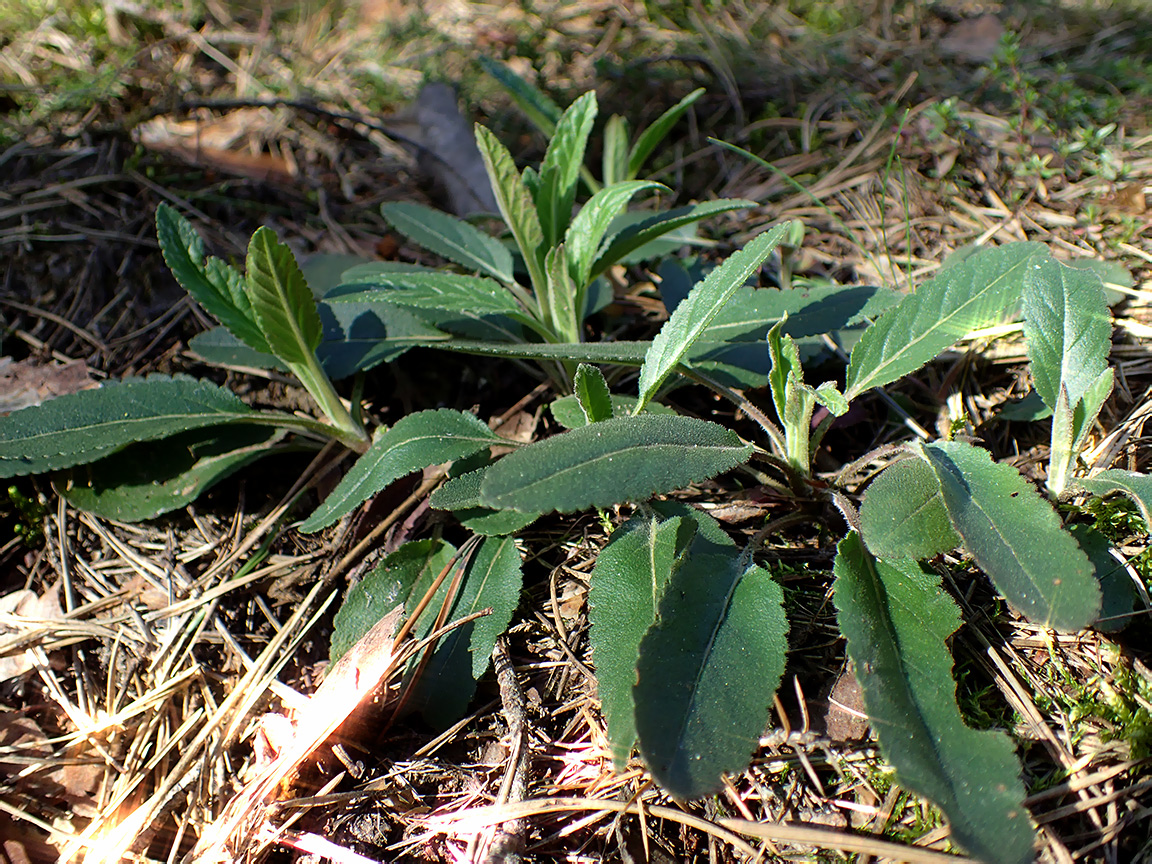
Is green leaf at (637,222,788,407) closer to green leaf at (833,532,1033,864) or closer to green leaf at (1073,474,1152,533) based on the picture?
green leaf at (833,532,1033,864)

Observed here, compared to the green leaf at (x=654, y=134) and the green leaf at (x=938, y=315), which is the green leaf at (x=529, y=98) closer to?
the green leaf at (x=654, y=134)

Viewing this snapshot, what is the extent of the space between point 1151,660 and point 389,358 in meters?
1.68

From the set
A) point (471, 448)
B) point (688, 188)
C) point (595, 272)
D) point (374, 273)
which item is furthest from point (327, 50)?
point (471, 448)

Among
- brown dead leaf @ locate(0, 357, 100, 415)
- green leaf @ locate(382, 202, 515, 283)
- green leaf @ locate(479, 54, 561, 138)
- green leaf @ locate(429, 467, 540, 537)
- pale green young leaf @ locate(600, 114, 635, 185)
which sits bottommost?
green leaf @ locate(429, 467, 540, 537)

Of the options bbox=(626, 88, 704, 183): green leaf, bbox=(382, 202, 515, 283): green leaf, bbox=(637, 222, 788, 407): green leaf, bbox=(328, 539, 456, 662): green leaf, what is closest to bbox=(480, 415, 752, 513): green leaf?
bbox=(637, 222, 788, 407): green leaf

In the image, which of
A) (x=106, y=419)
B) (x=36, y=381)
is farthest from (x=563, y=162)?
(x=36, y=381)

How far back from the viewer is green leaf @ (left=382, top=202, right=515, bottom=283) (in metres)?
2.06

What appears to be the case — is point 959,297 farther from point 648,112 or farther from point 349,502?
point 648,112

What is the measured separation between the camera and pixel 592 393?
1463 mm

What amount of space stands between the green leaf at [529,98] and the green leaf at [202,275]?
1.00m

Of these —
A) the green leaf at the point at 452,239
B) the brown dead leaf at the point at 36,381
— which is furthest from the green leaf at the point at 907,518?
the brown dead leaf at the point at 36,381

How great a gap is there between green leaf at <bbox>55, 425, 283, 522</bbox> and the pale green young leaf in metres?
1.28

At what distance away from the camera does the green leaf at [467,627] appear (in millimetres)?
1394

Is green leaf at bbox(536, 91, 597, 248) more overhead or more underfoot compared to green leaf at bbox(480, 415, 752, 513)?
more overhead
